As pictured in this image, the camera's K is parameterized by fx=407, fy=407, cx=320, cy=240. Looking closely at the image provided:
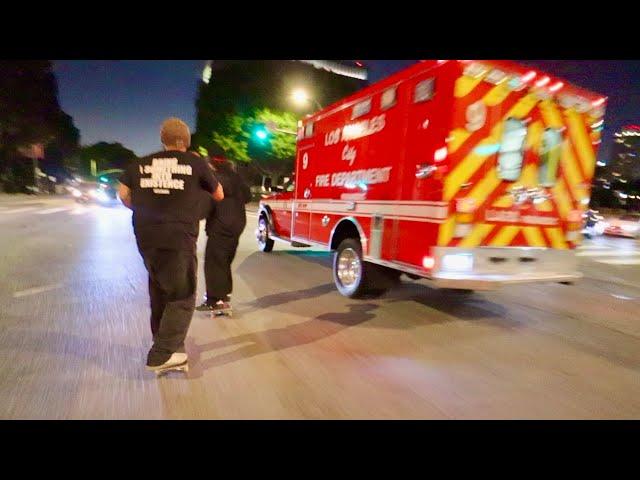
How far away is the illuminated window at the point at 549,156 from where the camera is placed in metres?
4.68

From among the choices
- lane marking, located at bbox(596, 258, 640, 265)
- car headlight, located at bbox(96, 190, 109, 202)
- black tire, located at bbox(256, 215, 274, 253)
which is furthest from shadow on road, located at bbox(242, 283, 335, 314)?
car headlight, located at bbox(96, 190, 109, 202)

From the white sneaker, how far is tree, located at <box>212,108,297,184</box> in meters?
27.2

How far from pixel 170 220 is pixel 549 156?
4.27 metres

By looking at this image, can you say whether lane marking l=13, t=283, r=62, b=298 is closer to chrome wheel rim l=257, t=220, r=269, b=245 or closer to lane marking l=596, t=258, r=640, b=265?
chrome wheel rim l=257, t=220, r=269, b=245

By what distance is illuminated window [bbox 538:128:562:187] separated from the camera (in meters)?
4.68

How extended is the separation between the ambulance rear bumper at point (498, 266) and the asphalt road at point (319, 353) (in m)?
0.57

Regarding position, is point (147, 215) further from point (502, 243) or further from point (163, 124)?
point (502, 243)

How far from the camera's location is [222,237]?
4.63 meters

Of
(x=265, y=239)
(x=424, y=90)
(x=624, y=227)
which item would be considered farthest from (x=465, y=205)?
(x=624, y=227)

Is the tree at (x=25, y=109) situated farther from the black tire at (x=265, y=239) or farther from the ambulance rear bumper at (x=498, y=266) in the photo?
the ambulance rear bumper at (x=498, y=266)

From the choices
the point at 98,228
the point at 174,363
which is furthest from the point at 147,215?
the point at 98,228

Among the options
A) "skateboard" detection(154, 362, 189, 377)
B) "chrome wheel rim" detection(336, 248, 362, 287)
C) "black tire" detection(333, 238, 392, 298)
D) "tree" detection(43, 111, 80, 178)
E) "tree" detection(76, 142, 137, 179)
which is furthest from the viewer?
"tree" detection(76, 142, 137, 179)
